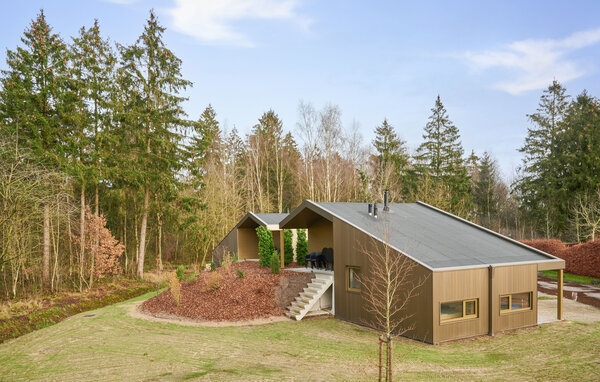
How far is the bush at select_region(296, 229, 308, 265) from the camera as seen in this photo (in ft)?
67.0

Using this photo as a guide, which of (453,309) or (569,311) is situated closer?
(453,309)

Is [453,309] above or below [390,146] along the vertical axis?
below

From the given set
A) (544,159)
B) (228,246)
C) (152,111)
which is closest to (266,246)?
(228,246)

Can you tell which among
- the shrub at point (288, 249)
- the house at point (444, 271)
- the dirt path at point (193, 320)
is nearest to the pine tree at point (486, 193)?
the shrub at point (288, 249)

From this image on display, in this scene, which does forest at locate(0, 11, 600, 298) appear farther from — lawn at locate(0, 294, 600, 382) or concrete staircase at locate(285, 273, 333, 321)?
concrete staircase at locate(285, 273, 333, 321)

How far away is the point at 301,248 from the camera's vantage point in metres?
20.4

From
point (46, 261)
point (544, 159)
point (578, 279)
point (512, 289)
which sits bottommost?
point (578, 279)

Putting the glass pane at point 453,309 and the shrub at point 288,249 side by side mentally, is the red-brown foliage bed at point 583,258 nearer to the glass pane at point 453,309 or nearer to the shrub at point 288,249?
the glass pane at point 453,309

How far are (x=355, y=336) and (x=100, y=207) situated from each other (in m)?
21.1

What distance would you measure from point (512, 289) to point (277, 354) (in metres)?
7.57

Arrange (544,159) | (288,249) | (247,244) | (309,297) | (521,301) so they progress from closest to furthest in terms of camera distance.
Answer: (521,301)
(309,297)
(288,249)
(247,244)
(544,159)

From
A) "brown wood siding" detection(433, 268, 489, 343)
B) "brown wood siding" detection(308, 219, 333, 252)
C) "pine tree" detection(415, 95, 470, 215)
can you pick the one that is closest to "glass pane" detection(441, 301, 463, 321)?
"brown wood siding" detection(433, 268, 489, 343)

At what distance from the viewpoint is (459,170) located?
1567 inches

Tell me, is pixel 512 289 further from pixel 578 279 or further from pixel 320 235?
pixel 578 279
